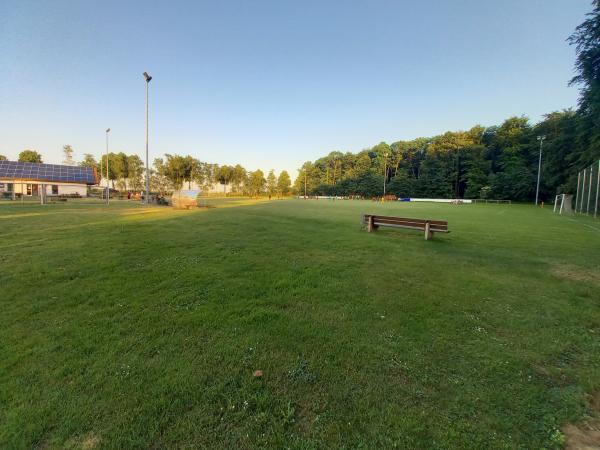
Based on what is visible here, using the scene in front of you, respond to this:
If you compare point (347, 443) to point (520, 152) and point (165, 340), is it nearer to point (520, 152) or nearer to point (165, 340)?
point (165, 340)

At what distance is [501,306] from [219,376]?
4.34m

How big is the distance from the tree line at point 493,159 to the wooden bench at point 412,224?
22507 mm

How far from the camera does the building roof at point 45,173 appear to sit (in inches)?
1793

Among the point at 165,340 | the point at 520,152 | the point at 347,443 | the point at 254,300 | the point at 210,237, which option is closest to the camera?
the point at 347,443

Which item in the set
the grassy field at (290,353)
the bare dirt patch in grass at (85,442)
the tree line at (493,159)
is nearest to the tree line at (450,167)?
the tree line at (493,159)

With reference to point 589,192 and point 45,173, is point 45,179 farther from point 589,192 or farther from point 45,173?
point 589,192

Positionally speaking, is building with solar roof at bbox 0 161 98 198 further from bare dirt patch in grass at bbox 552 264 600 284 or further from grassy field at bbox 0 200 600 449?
bare dirt patch in grass at bbox 552 264 600 284

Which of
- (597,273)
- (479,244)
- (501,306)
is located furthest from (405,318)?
(479,244)

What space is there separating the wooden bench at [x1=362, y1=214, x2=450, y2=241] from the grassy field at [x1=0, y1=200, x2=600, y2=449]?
11.0 feet

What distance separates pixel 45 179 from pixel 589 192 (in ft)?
229

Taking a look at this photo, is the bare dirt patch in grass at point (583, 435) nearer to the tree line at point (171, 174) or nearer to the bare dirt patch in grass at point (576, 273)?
the bare dirt patch in grass at point (576, 273)

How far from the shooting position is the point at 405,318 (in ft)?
13.4

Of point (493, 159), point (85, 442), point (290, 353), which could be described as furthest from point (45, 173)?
point (493, 159)

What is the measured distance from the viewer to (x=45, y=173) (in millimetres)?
48875
